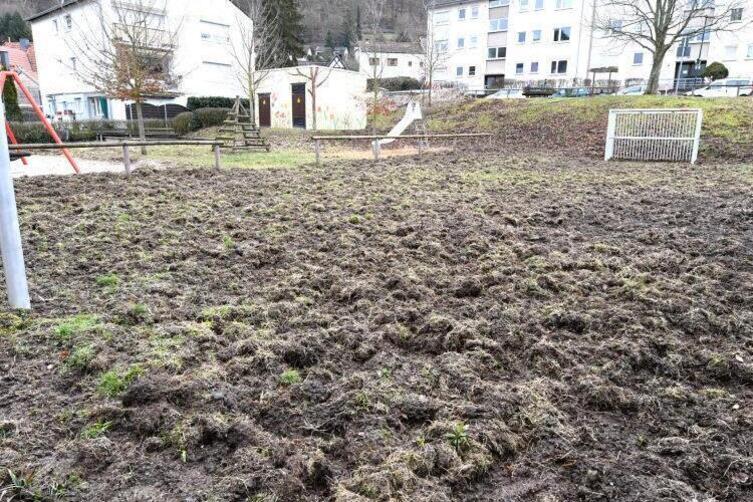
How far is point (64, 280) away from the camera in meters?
4.30

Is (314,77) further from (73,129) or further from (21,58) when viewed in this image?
(21,58)

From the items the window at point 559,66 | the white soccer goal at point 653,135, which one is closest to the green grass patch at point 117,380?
the white soccer goal at point 653,135

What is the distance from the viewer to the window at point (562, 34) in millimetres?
39125

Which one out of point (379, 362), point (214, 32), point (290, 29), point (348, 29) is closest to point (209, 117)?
point (214, 32)

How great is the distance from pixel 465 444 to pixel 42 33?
41062 millimetres

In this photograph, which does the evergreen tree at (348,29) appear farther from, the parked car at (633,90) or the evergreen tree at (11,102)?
the evergreen tree at (11,102)

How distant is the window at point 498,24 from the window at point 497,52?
1484 millimetres

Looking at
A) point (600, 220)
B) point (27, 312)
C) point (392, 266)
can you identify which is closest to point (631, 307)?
point (392, 266)

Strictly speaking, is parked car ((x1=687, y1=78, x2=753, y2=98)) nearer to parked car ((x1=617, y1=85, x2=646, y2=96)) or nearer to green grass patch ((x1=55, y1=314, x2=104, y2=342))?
parked car ((x1=617, y1=85, x2=646, y2=96))

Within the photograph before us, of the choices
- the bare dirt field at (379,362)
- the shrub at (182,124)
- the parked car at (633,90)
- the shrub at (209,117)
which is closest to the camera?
the bare dirt field at (379,362)

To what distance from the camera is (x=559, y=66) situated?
40.0m

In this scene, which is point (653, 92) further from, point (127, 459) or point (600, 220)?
point (127, 459)

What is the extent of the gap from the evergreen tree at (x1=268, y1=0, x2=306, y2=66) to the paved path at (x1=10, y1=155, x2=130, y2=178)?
103 feet

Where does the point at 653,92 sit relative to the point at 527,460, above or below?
above
